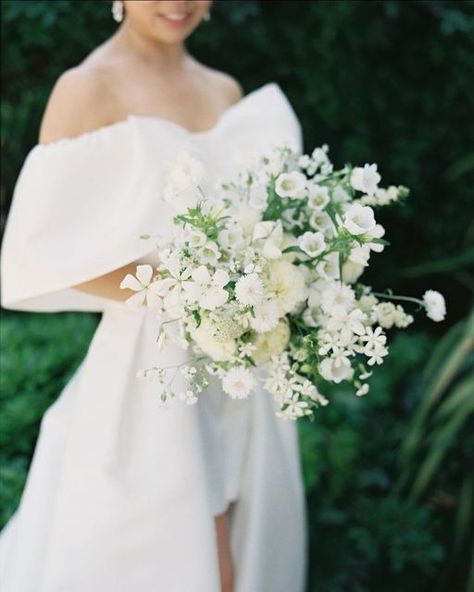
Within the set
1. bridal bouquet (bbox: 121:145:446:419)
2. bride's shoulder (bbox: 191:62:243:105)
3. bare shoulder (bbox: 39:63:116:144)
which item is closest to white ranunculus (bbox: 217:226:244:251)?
bridal bouquet (bbox: 121:145:446:419)

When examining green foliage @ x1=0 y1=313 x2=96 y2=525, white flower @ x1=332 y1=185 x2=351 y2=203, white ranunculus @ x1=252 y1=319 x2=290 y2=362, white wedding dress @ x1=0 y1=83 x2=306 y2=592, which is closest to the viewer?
white ranunculus @ x1=252 y1=319 x2=290 y2=362

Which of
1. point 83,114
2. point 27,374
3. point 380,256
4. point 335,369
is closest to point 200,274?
point 335,369

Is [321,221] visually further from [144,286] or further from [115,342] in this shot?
[115,342]

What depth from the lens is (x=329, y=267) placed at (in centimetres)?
159

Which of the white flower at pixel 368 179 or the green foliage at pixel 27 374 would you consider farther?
the green foliage at pixel 27 374

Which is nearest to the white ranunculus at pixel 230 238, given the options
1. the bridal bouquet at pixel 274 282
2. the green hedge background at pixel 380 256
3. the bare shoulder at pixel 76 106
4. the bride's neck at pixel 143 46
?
the bridal bouquet at pixel 274 282

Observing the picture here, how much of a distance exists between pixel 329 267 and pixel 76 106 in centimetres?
73

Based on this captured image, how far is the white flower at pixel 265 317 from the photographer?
1.49 meters

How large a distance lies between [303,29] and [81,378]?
1998mm

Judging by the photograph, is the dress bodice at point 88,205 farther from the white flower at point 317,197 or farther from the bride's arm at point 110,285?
the white flower at point 317,197

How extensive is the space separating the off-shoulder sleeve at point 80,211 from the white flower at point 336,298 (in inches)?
18.3

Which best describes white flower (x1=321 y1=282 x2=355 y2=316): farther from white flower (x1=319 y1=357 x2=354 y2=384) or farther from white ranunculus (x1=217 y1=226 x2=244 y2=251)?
white ranunculus (x1=217 y1=226 x2=244 y2=251)

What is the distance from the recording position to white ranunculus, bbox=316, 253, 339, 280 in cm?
157

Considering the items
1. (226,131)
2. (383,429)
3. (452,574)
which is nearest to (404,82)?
(383,429)
